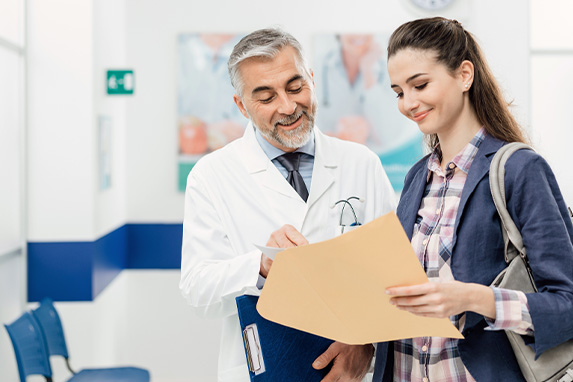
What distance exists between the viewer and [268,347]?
1.35 metres

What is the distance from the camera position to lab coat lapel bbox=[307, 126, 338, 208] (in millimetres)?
1682

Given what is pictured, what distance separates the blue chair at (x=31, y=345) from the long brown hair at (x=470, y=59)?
2.28 meters

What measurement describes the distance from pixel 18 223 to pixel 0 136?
54 centimetres

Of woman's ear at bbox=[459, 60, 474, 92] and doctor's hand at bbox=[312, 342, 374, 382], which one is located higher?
woman's ear at bbox=[459, 60, 474, 92]

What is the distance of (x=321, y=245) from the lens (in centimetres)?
98

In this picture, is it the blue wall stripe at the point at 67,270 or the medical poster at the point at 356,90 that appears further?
the medical poster at the point at 356,90

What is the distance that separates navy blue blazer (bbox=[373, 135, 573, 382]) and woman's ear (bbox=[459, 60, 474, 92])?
0.41 ft

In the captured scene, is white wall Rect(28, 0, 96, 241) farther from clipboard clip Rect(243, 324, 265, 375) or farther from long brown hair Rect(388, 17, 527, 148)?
long brown hair Rect(388, 17, 527, 148)

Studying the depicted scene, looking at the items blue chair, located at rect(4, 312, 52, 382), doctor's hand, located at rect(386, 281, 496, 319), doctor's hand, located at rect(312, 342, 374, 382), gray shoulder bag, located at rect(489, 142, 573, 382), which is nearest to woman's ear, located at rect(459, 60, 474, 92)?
gray shoulder bag, located at rect(489, 142, 573, 382)

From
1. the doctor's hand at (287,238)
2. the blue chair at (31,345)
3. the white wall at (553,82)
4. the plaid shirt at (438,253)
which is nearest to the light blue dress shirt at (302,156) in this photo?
the doctor's hand at (287,238)

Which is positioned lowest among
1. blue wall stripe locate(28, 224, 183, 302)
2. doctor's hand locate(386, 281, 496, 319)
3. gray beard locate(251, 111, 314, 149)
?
blue wall stripe locate(28, 224, 183, 302)

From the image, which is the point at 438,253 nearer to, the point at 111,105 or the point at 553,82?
the point at 111,105

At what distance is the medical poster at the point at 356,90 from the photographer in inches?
169

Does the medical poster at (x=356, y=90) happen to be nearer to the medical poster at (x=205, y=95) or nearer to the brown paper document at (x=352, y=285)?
the medical poster at (x=205, y=95)
